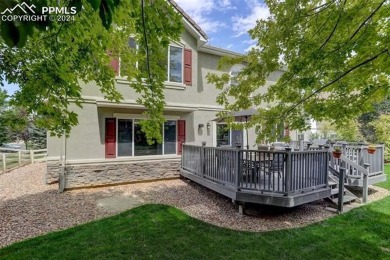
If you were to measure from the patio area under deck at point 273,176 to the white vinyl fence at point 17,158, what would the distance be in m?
11.7

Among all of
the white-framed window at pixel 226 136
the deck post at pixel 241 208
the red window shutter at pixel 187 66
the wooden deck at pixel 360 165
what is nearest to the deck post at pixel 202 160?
the deck post at pixel 241 208

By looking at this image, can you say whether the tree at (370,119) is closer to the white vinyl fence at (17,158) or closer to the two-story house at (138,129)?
the two-story house at (138,129)

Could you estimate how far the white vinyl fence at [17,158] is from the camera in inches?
478

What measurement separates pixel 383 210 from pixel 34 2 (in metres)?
9.43

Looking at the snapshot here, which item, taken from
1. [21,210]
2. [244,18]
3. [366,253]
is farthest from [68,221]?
[244,18]

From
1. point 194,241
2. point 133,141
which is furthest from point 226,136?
point 194,241

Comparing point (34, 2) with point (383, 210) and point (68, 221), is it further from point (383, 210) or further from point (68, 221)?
point (383, 210)

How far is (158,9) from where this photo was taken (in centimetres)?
304

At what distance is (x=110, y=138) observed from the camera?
32.5ft

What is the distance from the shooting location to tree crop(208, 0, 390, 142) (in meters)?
4.12

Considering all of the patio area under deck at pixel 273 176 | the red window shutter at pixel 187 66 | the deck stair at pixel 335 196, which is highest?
the red window shutter at pixel 187 66

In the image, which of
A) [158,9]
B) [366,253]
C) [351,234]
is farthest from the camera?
[351,234]

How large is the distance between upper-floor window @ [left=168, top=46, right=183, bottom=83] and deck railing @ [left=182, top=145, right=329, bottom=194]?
4912 mm

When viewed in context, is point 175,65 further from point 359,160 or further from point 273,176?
point 359,160
